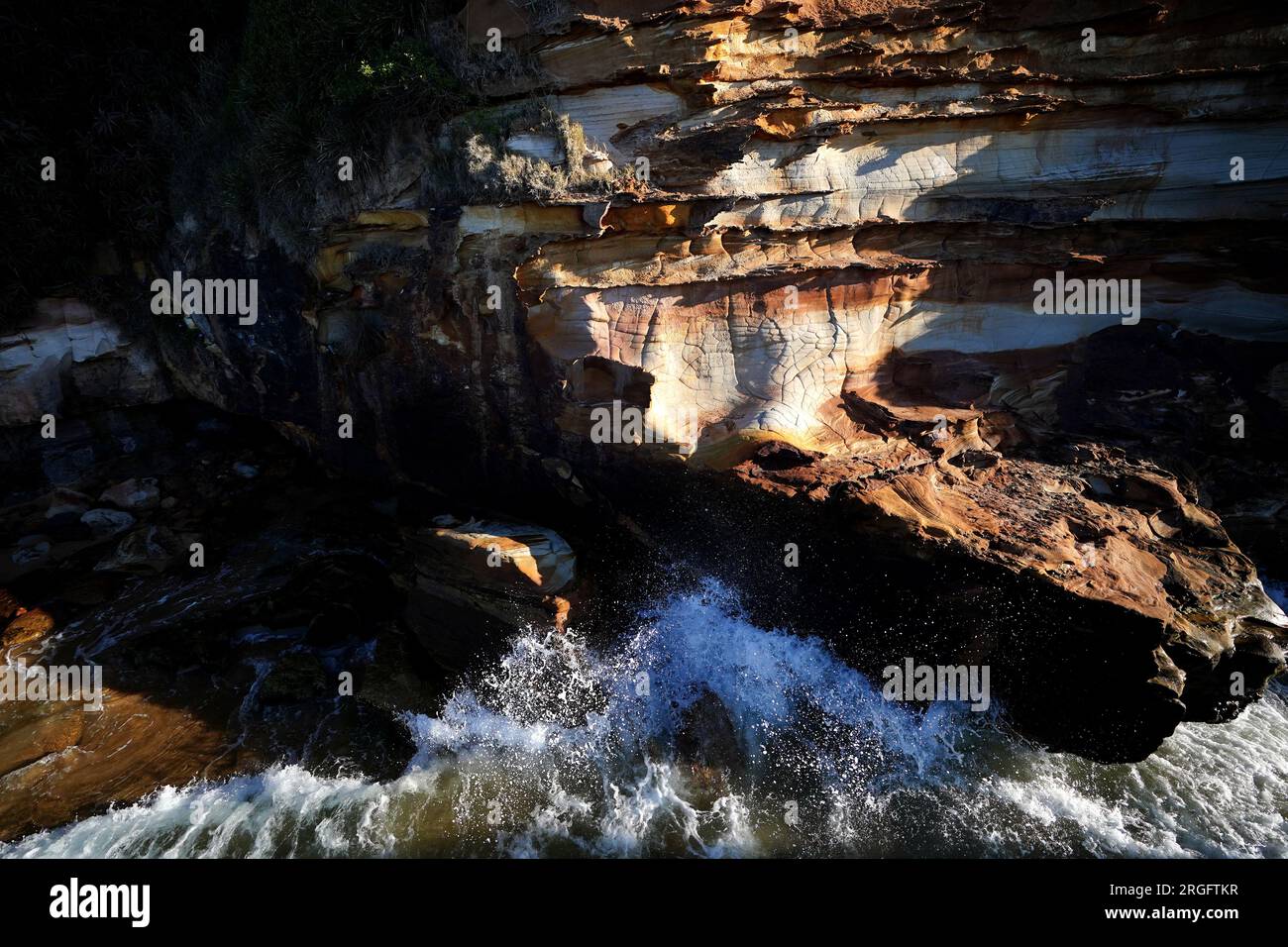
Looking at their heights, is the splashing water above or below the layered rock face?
below

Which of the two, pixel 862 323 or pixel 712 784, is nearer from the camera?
pixel 712 784

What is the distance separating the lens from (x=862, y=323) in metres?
6.71

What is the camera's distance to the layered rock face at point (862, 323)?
5.47m

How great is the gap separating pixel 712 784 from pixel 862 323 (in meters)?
4.25

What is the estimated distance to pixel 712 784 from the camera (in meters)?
5.73

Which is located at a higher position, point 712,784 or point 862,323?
point 862,323

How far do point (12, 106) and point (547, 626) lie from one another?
803cm

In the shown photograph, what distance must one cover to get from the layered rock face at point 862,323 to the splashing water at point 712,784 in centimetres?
47

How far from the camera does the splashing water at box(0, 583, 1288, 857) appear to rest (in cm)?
533

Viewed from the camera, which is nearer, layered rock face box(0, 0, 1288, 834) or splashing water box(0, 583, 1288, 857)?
splashing water box(0, 583, 1288, 857)

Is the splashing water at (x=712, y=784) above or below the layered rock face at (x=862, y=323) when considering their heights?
below

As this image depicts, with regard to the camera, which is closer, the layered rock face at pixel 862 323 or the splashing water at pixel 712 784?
the splashing water at pixel 712 784

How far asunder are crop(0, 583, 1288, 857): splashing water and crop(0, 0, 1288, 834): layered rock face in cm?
47

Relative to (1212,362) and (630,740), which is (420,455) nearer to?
(630,740)
